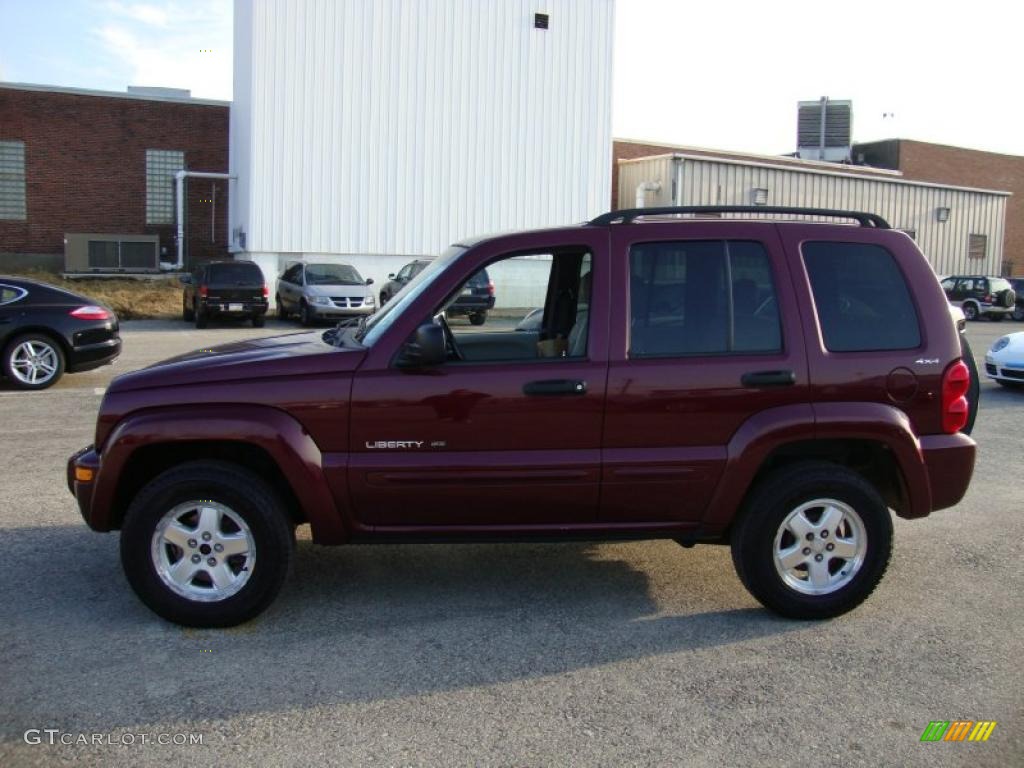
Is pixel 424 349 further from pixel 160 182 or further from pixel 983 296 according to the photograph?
pixel 983 296

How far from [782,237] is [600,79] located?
1184 inches

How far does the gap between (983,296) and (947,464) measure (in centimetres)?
3239

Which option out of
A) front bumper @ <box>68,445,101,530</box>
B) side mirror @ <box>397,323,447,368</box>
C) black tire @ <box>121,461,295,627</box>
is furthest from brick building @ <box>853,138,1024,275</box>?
front bumper @ <box>68,445,101,530</box>

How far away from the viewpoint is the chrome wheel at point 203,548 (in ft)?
14.6

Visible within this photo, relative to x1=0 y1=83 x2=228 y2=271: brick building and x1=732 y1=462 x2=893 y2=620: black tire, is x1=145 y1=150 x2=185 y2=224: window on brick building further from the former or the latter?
x1=732 y1=462 x2=893 y2=620: black tire

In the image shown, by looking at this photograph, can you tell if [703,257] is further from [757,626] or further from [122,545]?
[122,545]

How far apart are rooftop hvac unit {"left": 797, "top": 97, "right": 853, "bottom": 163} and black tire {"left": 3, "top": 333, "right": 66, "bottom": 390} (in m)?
46.2

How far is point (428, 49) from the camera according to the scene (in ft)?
103

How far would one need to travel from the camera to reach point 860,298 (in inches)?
187

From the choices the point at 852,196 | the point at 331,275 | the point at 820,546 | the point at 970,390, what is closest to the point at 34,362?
the point at 820,546

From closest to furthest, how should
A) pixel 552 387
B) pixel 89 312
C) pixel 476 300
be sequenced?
pixel 552 387 < pixel 476 300 < pixel 89 312

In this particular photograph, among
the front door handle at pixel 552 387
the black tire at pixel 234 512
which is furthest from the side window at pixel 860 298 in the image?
the black tire at pixel 234 512

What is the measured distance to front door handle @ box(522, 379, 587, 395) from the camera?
444cm

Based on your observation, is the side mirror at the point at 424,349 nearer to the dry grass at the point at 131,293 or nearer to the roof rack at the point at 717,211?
the roof rack at the point at 717,211
